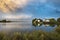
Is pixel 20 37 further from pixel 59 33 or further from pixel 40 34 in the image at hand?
pixel 59 33

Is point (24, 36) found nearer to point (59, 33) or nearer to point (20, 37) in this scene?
point (20, 37)

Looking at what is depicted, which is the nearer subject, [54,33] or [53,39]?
[53,39]

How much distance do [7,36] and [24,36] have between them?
0.67m

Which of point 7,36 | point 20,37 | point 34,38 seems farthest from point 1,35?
point 34,38

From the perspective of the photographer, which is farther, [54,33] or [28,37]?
[54,33]

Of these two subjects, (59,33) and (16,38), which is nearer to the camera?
(16,38)

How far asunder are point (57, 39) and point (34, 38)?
35.1 inches

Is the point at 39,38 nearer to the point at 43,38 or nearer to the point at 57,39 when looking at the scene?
the point at 43,38

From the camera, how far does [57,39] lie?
21.7 ft

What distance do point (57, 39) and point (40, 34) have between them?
660 mm

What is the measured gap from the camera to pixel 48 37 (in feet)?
21.6

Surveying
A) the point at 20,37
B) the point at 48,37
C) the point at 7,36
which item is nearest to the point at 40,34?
the point at 48,37

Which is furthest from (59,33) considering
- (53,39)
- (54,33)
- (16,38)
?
(16,38)

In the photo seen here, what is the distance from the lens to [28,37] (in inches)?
254
